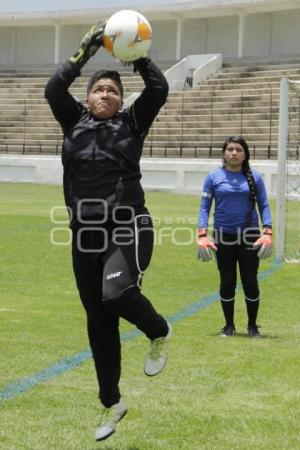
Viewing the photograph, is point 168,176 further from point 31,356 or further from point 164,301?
point 31,356

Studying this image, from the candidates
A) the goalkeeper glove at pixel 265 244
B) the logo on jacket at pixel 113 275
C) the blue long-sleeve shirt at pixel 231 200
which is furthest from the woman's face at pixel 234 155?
the logo on jacket at pixel 113 275

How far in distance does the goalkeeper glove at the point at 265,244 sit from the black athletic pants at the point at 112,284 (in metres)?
2.62

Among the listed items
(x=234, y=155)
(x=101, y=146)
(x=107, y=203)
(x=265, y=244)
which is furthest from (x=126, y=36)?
(x=234, y=155)

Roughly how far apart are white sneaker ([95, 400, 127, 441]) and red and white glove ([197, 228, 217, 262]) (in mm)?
3152

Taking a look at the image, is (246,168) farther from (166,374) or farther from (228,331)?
(166,374)

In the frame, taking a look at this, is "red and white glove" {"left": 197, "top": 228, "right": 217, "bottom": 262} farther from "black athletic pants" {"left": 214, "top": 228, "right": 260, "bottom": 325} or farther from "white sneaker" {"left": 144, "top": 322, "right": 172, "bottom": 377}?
"white sneaker" {"left": 144, "top": 322, "right": 172, "bottom": 377}

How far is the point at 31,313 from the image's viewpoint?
354 inches

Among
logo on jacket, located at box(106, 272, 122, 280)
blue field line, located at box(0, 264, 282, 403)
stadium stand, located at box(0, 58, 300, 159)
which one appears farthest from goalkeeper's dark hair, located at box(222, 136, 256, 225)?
stadium stand, located at box(0, 58, 300, 159)

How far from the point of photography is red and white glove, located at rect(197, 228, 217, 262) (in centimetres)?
776

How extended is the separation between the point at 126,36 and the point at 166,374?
2.62 metres

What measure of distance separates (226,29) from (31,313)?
4685 cm

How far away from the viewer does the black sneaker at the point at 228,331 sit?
804 cm

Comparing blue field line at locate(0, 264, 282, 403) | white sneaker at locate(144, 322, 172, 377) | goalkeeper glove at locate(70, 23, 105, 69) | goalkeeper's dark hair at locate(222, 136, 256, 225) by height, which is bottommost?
blue field line at locate(0, 264, 282, 403)

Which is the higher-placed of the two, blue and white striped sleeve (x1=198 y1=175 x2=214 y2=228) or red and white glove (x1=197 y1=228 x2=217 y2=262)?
blue and white striped sleeve (x1=198 y1=175 x2=214 y2=228)
